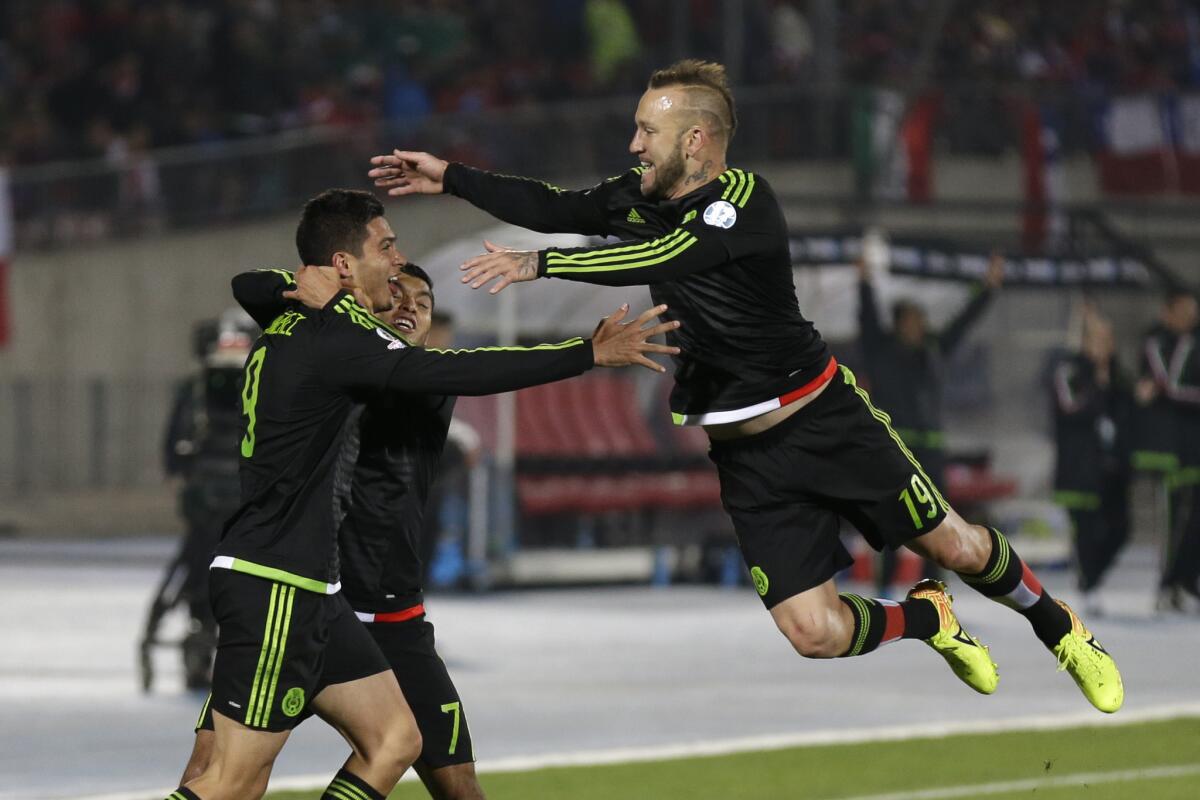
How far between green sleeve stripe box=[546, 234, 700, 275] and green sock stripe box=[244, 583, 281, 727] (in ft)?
4.48

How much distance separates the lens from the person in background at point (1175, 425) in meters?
16.2

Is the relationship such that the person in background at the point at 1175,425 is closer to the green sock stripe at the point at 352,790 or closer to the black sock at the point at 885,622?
the black sock at the point at 885,622

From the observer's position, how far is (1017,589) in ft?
26.8

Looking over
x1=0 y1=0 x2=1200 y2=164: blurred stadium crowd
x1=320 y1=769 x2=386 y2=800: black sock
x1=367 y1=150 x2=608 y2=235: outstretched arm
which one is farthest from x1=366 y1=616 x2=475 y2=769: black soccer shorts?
x1=0 y1=0 x2=1200 y2=164: blurred stadium crowd

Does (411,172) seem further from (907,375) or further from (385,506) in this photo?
(907,375)

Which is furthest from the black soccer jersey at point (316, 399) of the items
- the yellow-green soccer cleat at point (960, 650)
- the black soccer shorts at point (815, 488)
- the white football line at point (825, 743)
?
the white football line at point (825, 743)

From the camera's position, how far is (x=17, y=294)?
23.5m

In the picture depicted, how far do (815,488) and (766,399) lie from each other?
0.37 metres

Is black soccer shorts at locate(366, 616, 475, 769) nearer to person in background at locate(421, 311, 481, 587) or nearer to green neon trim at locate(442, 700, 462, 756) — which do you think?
green neon trim at locate(442, 700, 462, 756)

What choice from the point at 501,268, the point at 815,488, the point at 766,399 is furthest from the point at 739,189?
the point at 815,488

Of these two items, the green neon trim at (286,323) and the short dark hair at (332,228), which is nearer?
the green neon trim at (286,323)

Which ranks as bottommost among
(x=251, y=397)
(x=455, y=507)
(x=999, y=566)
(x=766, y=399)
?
(x=455, y=507)

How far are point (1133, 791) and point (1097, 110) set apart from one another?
739 inches

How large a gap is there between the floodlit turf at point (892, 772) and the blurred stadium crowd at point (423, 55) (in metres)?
15.7
